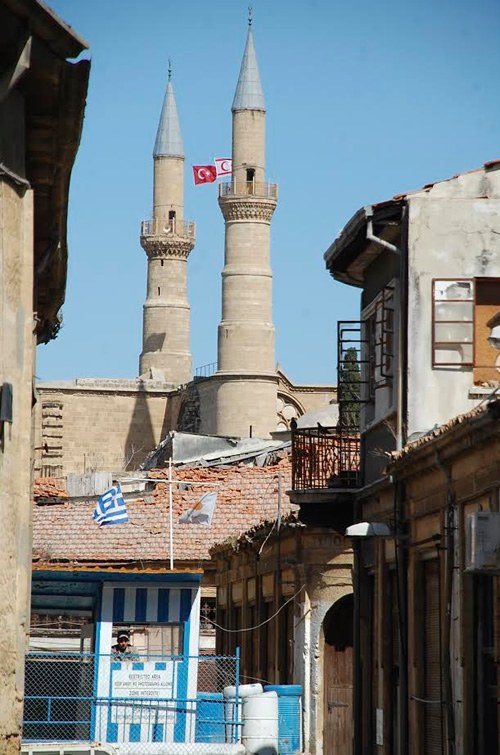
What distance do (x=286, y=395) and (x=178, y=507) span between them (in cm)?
5031

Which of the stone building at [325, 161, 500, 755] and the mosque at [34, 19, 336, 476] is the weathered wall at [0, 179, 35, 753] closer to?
the stone building at [325, 161, 500, 755]

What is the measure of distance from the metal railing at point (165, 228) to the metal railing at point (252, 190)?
16.0m

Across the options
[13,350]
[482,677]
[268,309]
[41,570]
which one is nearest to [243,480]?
[41,570]

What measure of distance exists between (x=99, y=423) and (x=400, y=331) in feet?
233

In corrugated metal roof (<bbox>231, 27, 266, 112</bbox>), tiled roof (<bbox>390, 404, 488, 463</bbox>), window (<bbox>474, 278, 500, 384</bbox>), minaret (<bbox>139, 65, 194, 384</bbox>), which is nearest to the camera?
tiled roof (<bbox>390, 404, 488, 463</bbox>)

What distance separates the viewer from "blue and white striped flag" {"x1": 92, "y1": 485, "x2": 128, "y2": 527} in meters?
31.6

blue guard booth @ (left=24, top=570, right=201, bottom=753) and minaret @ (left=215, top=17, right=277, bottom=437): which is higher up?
minaret @ (left=215, top=17, right=277, bottom=437)

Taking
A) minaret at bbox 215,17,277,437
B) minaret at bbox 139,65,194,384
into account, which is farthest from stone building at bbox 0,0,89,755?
minaret at bbox 139,65,194,384

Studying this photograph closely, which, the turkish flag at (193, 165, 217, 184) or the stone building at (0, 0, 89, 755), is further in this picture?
the turkish flag at (193, 165, 217, 184)

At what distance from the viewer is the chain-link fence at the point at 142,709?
71.2ft

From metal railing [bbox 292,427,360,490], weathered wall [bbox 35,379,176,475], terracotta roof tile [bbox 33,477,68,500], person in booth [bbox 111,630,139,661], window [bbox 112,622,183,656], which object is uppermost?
weathered wall [bbox 35,379,176,475]

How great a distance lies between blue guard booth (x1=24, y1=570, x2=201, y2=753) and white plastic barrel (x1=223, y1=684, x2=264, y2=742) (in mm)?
484

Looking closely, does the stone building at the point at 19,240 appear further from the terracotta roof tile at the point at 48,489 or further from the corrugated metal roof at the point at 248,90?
the corrugated metal roof at the point at 248,90

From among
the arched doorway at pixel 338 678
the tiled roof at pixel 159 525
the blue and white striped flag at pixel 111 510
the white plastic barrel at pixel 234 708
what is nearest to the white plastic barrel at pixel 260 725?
the white plastic barrel at pixel 234 708
